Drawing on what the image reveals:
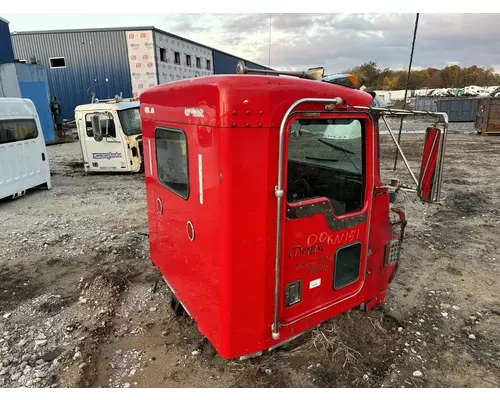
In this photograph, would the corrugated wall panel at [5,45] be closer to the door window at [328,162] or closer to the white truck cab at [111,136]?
the white truck cab at [111,136]

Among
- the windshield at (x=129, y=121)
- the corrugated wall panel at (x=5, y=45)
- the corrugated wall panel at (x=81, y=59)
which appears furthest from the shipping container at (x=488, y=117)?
the corrugated wall panel at (x=5, y=45)

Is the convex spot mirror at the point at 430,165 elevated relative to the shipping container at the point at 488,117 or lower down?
elevated

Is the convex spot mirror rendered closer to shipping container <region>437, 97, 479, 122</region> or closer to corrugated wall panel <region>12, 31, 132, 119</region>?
corrugated wall panel <region>12, 31, 132, 119</region>

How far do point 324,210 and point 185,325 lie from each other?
1.94 m

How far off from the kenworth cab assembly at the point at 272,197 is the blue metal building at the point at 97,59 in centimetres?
2206

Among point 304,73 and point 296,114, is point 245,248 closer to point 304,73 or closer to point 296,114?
point 296,114

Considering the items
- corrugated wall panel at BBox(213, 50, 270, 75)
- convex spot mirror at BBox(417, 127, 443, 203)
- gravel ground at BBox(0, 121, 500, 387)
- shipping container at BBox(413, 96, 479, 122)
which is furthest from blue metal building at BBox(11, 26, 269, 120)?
convex spot mirror at BBox(417, 127, 443, 203)

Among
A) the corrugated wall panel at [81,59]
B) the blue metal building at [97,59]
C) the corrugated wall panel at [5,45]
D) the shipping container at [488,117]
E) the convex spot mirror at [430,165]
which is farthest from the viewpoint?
the corrugated wall panel at [81,59]

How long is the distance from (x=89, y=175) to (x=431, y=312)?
10.5 m

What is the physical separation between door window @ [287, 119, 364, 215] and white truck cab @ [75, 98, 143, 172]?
8.90 meters

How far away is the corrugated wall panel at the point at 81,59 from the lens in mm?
23312

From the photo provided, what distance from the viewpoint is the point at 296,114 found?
237 cm

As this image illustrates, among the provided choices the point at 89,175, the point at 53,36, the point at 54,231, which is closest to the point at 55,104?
the point at 53,36

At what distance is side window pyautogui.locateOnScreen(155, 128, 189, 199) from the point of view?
2863 millimetres
